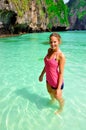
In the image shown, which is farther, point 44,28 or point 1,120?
point 44,28

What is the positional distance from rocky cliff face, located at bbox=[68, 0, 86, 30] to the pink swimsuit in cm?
13407

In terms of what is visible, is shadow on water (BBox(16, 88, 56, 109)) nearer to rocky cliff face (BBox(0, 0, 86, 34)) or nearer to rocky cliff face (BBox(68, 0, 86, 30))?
rocky cliff face (BBox(0, 0, 86, 34))

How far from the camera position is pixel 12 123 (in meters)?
4.30

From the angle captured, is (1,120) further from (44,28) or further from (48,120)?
(44,28)

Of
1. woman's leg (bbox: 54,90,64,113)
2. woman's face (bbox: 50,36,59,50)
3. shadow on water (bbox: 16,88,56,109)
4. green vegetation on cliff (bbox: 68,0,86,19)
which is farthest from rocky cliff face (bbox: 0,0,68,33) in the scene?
green vegetation on cliff (bbox: 68,0,86,19)

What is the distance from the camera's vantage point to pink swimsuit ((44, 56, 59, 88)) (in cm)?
413

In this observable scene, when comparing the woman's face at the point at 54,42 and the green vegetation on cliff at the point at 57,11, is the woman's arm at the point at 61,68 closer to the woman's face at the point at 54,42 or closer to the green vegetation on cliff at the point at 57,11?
the woman's face at the point at 54,42

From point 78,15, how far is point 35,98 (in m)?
139

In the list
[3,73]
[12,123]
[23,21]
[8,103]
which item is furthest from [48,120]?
[23,21]

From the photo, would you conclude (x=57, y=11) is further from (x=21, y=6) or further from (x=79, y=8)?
(x=79, y=8)

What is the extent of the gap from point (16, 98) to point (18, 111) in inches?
31.8

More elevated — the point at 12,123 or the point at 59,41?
the point at 59,41

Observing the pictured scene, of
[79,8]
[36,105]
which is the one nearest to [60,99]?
[36,105]

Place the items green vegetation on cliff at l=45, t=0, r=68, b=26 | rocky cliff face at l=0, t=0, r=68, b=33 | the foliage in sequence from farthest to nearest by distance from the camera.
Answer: green vegetation on cliff at l=45, t=0, r=68, b=26 < the foliage < rocky cliff face at l=0, t=0, r=68, b=33
